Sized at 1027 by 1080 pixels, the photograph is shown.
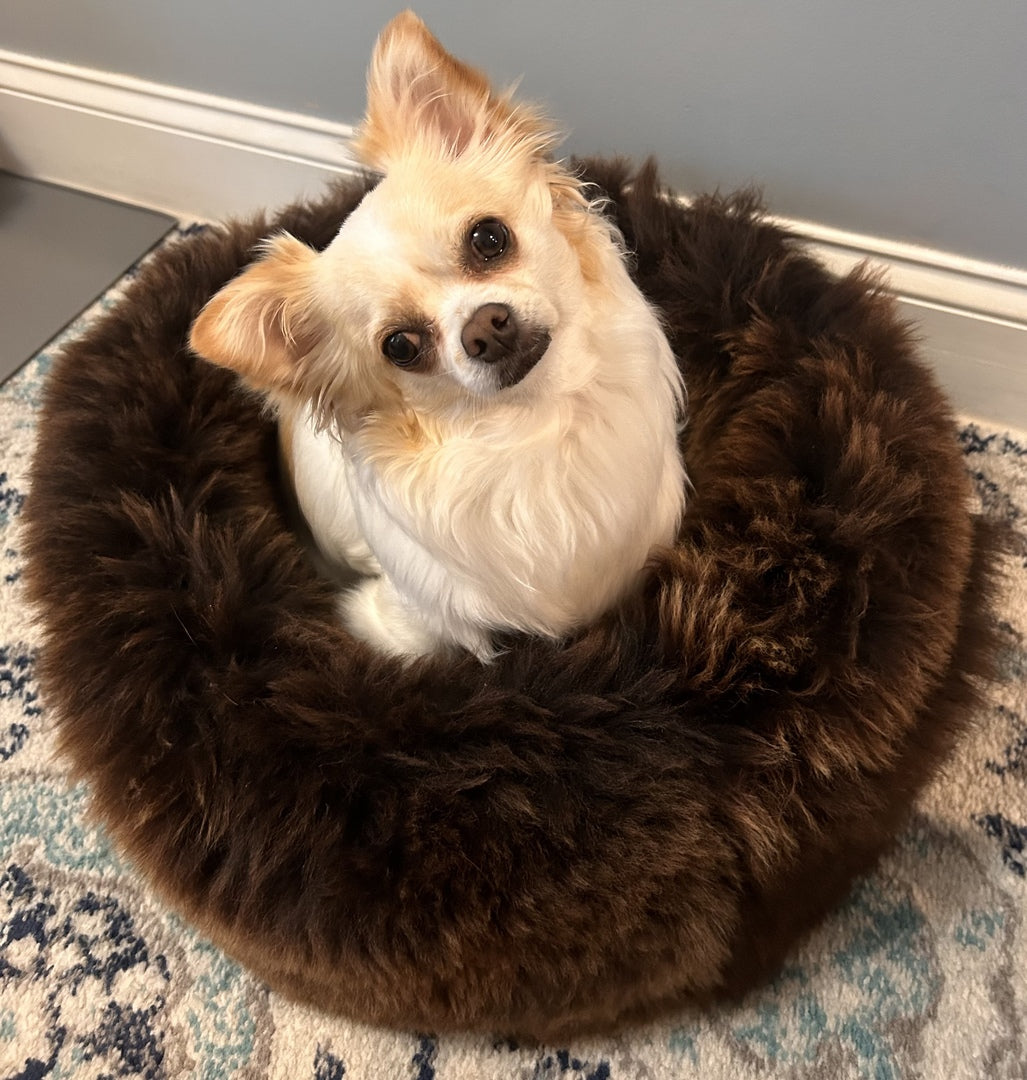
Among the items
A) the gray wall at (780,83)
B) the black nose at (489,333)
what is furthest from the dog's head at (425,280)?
the gray wall at (780,83)

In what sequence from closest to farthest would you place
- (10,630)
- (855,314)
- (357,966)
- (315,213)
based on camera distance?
(357,966), (855,314), (315,213), (10,630)

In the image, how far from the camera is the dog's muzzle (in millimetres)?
969

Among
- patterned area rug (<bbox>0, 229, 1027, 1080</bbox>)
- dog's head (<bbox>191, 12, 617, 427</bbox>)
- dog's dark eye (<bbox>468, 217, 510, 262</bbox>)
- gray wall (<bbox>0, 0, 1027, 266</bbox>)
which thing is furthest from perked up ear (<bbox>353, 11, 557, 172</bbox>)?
patterned area rug (<bbox>0, 229, 1027, 1080</bbox>)

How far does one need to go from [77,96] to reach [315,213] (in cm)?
106

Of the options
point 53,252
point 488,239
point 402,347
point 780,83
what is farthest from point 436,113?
point 53,252

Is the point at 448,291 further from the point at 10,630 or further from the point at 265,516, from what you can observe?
the point at 10,630

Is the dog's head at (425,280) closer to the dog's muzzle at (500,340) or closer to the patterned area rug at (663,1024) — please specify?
the dog's muzzle at (500,340)

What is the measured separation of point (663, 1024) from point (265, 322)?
1061mm

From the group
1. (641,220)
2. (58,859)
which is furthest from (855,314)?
(58,859)

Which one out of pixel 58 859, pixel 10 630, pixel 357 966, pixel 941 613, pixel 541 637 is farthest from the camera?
pixel 10 630

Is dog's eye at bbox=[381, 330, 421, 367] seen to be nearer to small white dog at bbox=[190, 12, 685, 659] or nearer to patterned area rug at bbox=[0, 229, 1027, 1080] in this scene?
small white dog at bbox=[190, 12, 685, 659]

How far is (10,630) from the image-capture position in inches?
65.3

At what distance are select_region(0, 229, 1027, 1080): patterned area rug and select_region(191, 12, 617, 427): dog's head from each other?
31.1 inches

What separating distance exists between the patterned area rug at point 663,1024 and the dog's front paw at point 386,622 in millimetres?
489
